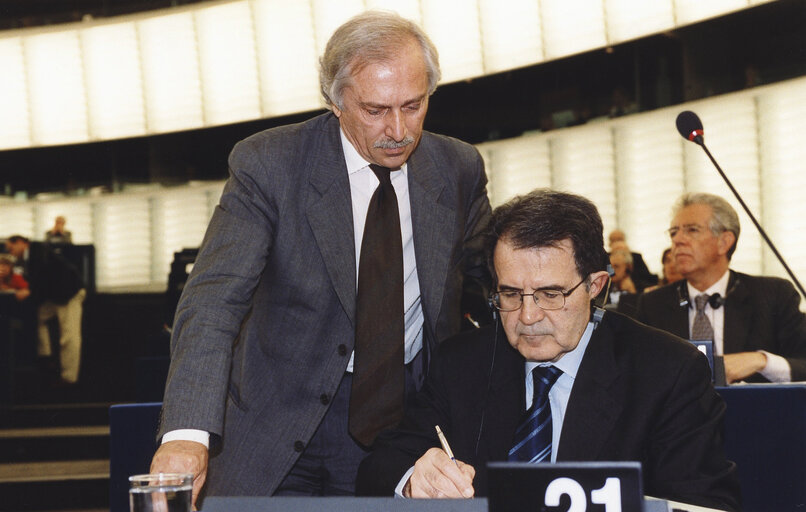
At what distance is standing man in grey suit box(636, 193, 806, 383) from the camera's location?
378cm

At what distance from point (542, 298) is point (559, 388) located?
17 centimetres

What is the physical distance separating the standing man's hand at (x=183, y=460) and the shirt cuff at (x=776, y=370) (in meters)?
2.44

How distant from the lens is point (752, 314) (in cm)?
386

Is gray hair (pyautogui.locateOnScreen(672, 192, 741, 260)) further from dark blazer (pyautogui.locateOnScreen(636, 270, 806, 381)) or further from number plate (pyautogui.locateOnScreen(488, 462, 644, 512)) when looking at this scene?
number plate (pyautogui.locateOnScreen(488, 462, 644, 512))

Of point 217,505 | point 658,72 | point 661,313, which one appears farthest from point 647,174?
point 217,505

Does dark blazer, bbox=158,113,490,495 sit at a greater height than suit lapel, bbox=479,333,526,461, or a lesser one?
greater

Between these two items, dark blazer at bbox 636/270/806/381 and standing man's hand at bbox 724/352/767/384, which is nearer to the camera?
standing man's hand at bbox 724/352/767/384

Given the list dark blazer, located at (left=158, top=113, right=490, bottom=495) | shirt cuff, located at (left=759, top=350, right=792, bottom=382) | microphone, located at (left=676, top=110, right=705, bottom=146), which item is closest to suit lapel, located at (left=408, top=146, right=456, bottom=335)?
dark blazer, located at (left=158, top=113, right=490, bottom=495)

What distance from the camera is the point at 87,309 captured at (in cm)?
862

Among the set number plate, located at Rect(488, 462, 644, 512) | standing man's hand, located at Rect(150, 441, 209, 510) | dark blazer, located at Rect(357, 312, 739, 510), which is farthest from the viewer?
dark blazer, located at Rect(357, 312, 739, 510)

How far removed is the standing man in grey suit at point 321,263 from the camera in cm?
172

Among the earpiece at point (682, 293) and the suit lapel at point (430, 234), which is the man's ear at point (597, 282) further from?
the earpiece at point (682, 293)

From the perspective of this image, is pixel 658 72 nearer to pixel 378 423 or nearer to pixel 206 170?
pixel 206 170

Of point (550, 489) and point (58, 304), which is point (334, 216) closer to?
point (550, 489)
